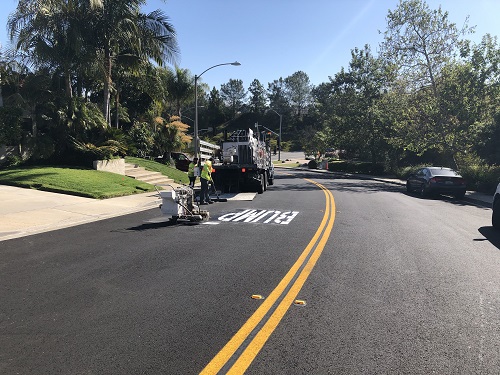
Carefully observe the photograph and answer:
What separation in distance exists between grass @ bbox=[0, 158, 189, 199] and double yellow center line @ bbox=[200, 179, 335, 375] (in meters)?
10.7

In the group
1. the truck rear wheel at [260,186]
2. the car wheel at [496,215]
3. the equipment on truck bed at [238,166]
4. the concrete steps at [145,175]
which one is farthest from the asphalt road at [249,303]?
the concrete steps at [145,175]

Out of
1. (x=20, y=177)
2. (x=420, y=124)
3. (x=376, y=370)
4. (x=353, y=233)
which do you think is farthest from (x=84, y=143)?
(x=420, y=124)

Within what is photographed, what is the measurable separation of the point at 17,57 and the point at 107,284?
67.0 ft

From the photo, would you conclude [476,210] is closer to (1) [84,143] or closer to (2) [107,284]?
(2) [107,284]

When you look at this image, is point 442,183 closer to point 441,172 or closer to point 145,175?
point 441,172

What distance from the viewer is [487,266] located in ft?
22.0

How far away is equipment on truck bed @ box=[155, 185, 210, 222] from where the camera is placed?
999 centimetres

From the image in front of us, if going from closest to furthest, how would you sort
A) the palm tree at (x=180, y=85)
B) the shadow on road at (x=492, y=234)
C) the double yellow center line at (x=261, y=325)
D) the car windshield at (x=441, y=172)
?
the double yellow center line at (x=261, y=325)
the shadow on road at (x=492, y=234)
the car windshield at (x=441, y=172)
the palm tree at (x=180, y=85)

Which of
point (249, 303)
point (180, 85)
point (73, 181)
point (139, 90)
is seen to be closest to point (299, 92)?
point (180, 85)

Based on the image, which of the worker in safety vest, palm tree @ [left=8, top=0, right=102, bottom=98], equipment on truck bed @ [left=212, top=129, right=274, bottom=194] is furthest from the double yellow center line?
palm tree @ [left=8, top=0, right=102, bottom=98]

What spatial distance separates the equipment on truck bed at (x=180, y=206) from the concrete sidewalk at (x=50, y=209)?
2.37 m

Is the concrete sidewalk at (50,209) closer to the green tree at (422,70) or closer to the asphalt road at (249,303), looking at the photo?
the asphalt road at (249,303)

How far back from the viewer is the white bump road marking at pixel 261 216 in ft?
36.1

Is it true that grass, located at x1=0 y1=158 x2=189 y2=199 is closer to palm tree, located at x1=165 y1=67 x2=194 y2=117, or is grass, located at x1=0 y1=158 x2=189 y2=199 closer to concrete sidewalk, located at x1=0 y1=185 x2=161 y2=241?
concrete sidewalk, located at x1=0 y1=185 x2=161 y2=241
